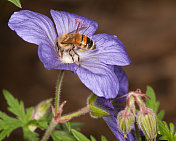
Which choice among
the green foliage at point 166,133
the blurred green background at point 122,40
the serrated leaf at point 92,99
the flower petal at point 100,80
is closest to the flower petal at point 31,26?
the flower petal at point 100,80

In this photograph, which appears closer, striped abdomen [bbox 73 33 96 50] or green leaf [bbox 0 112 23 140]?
striped abdomen [bbox 73 33 96 50]

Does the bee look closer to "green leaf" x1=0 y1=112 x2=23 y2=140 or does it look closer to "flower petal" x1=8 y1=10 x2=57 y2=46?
→ "flower petal" x1=8 y1=10 x2=57 y2=46

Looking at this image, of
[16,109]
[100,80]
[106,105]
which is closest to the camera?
[100,80]

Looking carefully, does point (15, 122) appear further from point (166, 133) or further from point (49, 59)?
point (166, 133)

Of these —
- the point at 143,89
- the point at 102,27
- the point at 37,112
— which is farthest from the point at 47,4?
A: the point at 37,112

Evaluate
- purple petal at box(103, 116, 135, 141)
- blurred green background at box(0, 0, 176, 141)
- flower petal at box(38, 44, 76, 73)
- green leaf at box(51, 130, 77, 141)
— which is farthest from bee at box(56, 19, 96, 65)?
blurred green background at box(0, 0, 176, 141)

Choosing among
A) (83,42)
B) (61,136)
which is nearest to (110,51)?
(83,42)

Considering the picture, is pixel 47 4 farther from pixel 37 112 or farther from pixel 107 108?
pixel 107 108
